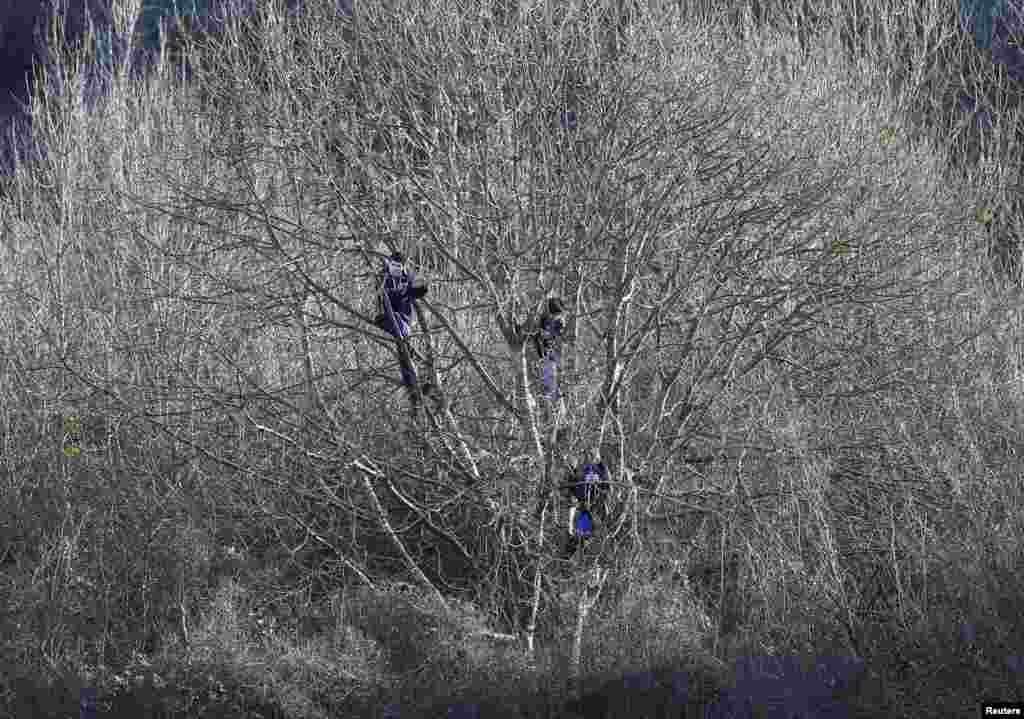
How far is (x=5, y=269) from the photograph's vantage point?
340 inches

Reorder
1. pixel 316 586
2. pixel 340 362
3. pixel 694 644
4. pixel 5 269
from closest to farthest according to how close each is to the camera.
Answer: pixel 694 644
pixel 316 586
pixel 340 362
pixel 5 269

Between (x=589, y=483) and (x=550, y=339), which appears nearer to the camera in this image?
(x=589, y=483)

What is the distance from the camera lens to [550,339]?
5.04 metres

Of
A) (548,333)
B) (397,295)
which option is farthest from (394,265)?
(548,333)

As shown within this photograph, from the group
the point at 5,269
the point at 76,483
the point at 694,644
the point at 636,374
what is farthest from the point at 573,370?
the point at 5,269

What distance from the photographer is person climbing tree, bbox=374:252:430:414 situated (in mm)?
4875

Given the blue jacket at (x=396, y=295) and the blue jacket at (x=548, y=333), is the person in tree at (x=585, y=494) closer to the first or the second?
the blue jacket at (x=548, y=333)

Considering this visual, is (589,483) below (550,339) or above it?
below

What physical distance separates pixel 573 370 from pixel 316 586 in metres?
2.00

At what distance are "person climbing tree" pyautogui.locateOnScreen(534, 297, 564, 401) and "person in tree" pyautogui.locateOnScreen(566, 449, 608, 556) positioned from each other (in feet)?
1.13

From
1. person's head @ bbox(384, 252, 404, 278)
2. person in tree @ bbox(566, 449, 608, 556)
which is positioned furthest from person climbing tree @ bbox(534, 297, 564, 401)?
person's head @ bbox(384, 252, 404, 278)

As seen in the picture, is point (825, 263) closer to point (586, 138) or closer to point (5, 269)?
point (586, 138)

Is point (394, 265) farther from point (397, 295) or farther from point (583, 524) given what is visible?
point (583, 524)

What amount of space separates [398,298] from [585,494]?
114 cm
